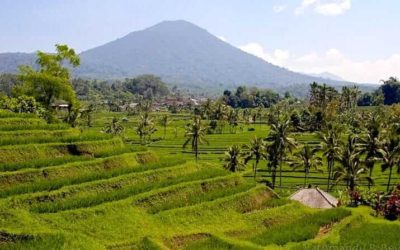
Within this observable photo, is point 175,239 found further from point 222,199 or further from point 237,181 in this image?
point 237,181

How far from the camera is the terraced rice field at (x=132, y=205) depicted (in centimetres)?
1820

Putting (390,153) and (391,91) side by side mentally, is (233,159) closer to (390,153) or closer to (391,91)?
(390,153)

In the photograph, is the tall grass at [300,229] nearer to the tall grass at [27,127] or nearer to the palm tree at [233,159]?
the tall grass at [27,127]

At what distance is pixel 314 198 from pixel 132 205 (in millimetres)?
16775

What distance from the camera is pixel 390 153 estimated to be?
1857 inches

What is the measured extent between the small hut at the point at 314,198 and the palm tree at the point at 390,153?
15.0 metres

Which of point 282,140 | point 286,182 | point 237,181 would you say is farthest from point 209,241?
point 286,182

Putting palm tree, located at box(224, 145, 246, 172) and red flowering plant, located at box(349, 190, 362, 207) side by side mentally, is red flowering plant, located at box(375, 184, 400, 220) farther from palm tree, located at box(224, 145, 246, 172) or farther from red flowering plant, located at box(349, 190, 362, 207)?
palm tree, located at box(224, 145, 246, 172)

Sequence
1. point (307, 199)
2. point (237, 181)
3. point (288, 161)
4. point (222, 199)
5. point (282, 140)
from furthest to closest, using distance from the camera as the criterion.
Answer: point (288, 161), point (282, 140), point (307, 199), point (237, 181), point (222, 199)

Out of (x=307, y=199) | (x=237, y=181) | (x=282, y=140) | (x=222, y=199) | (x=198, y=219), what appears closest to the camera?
(x=198, y=219)

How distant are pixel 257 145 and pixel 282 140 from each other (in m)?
9.21

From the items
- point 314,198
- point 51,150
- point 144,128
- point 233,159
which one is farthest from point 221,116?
point 51,150

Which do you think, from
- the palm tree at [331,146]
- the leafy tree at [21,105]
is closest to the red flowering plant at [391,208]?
the palm tree at [331,146]

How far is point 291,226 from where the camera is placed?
73.2 feet
